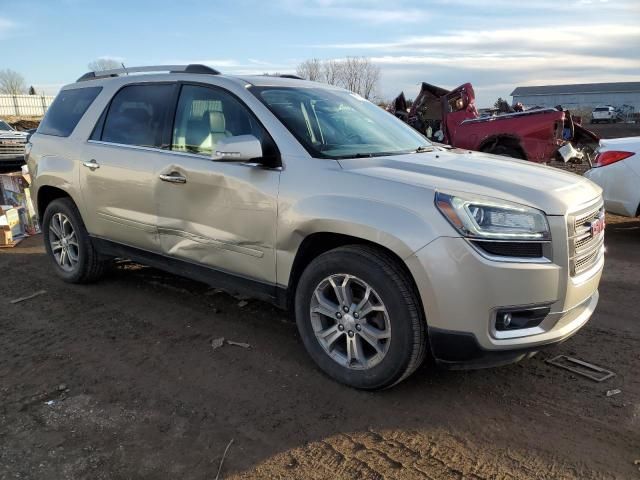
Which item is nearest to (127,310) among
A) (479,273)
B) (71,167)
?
(71,167)

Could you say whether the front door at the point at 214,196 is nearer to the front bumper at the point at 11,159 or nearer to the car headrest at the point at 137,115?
the car headrest at the point at 137,115

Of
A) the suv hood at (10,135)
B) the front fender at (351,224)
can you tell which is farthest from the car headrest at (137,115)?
the suv hood at (10,135)

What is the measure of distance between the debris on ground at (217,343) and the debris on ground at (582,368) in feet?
7.56

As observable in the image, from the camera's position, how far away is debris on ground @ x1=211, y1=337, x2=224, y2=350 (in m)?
4.04

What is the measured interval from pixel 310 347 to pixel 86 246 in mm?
2789

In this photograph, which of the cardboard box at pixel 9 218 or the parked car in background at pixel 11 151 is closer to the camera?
the cardboard box at pixel 9 218

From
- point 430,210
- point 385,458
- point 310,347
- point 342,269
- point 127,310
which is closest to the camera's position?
point 385,458

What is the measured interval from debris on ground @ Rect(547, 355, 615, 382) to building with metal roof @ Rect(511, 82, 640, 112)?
91.6 metres

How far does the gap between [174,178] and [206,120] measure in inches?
19.4

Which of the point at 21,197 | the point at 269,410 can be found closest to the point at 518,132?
the point at 21,197

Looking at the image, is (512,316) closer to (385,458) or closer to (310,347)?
(385,458)

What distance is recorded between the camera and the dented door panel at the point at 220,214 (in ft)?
11.9

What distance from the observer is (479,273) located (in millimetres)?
2822

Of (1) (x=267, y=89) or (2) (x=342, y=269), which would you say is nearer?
(2) (x=342, y=269)
